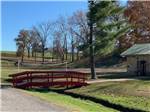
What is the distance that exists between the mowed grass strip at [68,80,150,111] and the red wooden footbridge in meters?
2.23

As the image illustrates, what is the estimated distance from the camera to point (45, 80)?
3828 centimetres

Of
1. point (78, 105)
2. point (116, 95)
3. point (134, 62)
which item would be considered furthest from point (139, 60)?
point (78, 105)

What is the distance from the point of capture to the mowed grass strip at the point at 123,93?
2536cm

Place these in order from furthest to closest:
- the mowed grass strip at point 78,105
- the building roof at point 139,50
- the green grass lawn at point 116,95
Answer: the building roof at point 139,50 < the green grass lawn at point 116,95 < the mowed grass strip at point 78,105

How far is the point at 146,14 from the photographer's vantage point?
74750 mm

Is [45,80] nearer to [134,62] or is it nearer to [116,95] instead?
[116,95]

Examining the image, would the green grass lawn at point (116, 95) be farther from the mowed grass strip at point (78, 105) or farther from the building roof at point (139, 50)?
the building roof at point (139, 50)

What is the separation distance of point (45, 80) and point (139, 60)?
1643 centimetres

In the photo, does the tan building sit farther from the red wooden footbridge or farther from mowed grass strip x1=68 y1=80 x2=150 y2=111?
mowed grass strip x1=68 y1=80 x2=150 y2=111

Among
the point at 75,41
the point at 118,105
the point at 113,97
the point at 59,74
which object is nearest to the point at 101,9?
the point at 59,74

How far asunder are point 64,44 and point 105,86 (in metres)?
78.3

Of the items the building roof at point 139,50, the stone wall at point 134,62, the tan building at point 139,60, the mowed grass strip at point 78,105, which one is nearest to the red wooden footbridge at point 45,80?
the mowed grass strip at point 78,105

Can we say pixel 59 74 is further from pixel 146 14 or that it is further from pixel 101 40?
pixel 146 14

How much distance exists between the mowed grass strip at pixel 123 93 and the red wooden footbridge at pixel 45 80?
7.32 feet
